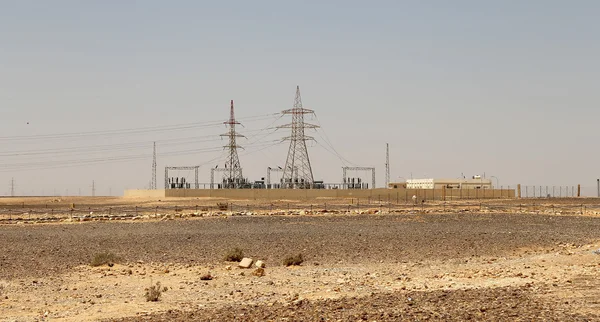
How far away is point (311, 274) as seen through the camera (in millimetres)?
24938

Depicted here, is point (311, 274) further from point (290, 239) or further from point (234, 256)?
point (290, 239)

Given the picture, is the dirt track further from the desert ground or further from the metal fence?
the metal fence

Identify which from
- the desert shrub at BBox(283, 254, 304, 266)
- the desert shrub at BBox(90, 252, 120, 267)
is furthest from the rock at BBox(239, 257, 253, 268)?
the desert shrub at BBox(90, 252, 120, 267)

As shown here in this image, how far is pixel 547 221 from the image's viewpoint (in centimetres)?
5241

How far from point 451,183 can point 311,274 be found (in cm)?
11182

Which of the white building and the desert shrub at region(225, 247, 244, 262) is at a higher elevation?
the white building

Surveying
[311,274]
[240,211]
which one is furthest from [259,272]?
[240,211]

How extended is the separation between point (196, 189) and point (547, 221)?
64964mm

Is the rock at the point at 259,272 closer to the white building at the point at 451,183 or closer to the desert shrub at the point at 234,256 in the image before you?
the desert shrub at the point at 234,256

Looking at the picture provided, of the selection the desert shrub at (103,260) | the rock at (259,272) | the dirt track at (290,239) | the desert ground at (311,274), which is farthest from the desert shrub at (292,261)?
the desert shrub at (103,260)

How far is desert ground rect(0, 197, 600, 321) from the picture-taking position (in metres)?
16.6

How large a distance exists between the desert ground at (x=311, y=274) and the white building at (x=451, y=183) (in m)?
82.9

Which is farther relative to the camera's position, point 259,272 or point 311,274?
point 311,274

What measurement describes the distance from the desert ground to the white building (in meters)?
82.9
